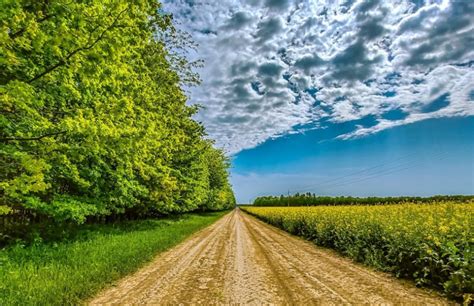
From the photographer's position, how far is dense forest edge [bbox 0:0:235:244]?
16.6 feet

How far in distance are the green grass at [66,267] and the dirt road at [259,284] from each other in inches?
18.9

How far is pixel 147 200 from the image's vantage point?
19.2 metres

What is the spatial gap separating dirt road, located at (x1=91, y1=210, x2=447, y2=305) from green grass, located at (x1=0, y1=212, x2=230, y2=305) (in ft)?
1.58

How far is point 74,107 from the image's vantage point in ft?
30.5

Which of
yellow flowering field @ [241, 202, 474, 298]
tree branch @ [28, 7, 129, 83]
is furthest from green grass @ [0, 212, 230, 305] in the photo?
yellow flowering field @ [241, 202, 474, 298]

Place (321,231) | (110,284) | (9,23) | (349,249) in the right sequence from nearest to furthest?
(9,23) → (110,284) → (349,249) → (321,231)

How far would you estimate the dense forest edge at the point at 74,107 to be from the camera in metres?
5.07

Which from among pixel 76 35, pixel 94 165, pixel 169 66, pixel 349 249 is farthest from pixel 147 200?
pixel 76 35

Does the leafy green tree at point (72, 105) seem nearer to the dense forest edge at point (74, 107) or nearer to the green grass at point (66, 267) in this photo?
the dense forest edge at point (74, 107)

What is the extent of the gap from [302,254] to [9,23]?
11.6m

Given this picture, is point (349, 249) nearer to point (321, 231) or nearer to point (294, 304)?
point (321, 231)

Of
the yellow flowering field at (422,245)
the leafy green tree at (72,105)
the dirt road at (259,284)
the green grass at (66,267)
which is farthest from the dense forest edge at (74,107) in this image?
the yellow flowering field at (422,245)

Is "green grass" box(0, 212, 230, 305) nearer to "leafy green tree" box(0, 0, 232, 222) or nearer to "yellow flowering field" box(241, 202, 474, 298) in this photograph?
"leafy green tree" box(0, 0, 232, 222)

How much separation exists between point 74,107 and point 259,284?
8.03 meters
